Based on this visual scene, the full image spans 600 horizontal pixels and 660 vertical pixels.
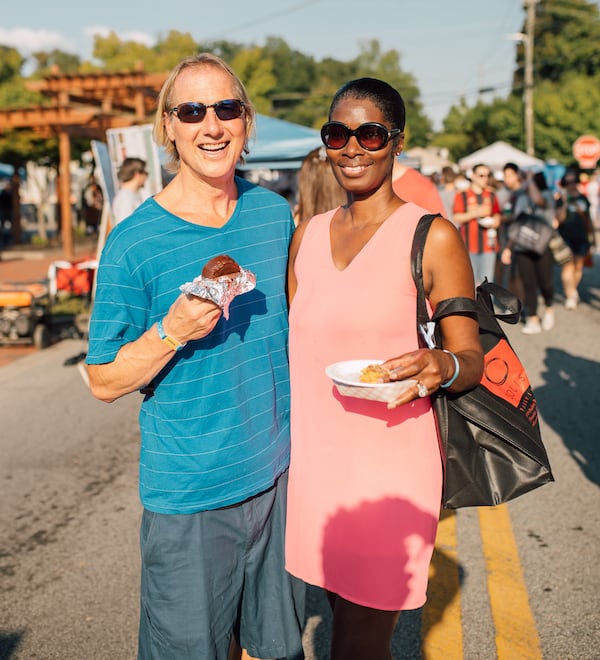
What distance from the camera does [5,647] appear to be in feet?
10.8

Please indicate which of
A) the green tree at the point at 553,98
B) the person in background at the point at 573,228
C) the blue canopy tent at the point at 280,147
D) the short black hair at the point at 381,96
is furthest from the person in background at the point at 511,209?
the green tree at the point at 553,98

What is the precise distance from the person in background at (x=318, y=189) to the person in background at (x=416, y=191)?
44 cm

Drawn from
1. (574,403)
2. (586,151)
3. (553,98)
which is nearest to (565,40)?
(553,98)

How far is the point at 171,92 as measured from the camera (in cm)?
234

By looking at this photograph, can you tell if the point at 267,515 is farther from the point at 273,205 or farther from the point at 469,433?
the point at 273,205

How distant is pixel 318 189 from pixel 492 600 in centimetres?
251

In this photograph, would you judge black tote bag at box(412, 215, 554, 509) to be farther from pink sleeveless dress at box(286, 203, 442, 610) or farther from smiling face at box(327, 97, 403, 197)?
smiling face at box(327, 97, 403, 197)

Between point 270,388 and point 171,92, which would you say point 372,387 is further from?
point 171,92

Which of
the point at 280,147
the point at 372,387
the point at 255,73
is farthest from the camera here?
the point at 255,73

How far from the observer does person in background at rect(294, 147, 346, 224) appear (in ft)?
15.3

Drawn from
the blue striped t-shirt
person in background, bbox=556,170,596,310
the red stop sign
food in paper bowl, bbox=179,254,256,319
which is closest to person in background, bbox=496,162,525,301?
person in background, bbox=556,170,596,310

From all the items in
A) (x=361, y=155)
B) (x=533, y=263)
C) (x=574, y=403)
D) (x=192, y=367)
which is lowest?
(x=574, y=403)

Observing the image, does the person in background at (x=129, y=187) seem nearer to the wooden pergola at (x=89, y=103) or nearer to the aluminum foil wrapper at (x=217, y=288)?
the aluminum foil wrapper at (x=217, y=288)

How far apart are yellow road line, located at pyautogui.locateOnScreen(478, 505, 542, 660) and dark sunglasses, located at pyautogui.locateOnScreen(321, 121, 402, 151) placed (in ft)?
6.97
